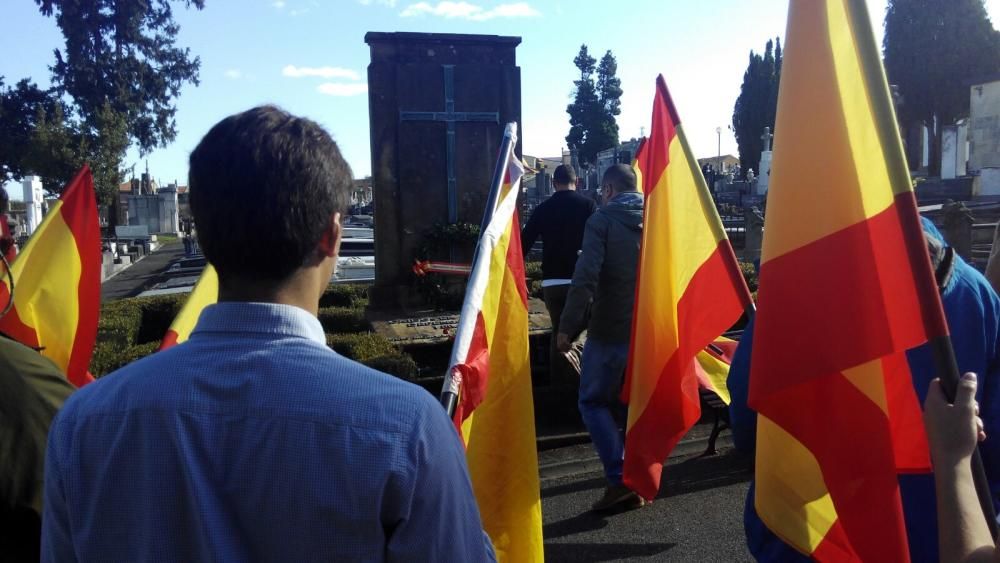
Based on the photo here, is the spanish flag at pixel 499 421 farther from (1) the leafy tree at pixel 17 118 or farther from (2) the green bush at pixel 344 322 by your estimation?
(1) the leafy tree at pixel 17 118

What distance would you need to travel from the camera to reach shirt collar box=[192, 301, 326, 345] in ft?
3.84

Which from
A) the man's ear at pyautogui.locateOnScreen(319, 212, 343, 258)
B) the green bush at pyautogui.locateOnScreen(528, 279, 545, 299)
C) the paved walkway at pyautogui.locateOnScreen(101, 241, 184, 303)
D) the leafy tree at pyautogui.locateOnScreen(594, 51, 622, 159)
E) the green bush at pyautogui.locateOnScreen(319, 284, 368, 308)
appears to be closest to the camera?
the man's ear at pyautogui.locateOnScreen(319, 212, 343, 258)

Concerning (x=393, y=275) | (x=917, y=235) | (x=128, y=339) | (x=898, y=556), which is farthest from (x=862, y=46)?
(x=393, y=275)

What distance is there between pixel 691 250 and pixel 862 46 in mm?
1457

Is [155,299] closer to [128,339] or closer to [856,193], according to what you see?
[128,339]

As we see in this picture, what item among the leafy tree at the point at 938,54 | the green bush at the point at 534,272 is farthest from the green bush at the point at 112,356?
the leafy tree at the point at 938,54

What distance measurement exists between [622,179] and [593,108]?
203ft

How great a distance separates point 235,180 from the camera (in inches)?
45.0

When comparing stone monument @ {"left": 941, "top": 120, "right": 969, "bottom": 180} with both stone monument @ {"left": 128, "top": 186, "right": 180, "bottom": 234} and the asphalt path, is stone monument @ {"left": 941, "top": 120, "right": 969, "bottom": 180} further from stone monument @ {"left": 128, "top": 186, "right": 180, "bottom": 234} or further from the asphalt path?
stone monument @ {"left": 128, "top": 186, "right": 180, "bottom": 234}

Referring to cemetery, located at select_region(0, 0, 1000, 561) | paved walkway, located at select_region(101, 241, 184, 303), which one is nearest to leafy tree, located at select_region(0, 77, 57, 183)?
paved walkway, located at select_region(101, 241, 184, 303)

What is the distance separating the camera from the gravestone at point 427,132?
335 inches

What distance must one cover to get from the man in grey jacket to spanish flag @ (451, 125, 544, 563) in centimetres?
162

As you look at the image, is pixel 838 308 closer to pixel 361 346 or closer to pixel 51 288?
pixel 51 288

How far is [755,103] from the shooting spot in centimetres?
5291
